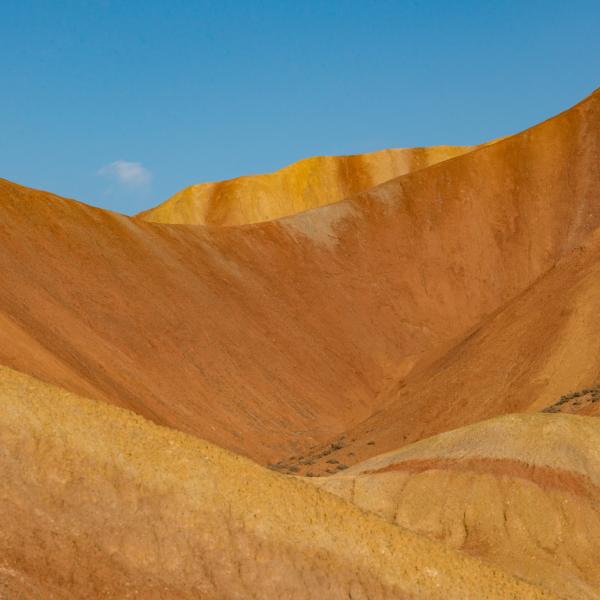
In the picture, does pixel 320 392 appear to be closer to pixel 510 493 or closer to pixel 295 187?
pixel 510 493

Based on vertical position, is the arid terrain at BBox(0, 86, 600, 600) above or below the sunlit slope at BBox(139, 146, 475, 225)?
below

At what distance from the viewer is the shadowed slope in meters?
33.8

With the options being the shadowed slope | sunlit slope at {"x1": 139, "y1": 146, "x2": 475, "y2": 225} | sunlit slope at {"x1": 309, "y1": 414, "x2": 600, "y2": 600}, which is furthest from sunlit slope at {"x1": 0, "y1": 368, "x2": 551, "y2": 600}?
sunlit slope at {"x1": 139, "y1": 146, "x2": 475, "y2": 225}

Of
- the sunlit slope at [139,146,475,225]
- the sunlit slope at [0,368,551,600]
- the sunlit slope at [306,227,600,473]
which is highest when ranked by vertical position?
the sunlit slope at [139,146,475,225]

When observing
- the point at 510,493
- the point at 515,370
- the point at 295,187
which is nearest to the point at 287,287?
the point at 515,370

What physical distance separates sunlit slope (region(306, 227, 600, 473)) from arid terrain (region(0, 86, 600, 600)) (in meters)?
0.13

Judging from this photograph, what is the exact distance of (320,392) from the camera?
42062 mm

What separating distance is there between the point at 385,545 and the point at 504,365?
22923 mm

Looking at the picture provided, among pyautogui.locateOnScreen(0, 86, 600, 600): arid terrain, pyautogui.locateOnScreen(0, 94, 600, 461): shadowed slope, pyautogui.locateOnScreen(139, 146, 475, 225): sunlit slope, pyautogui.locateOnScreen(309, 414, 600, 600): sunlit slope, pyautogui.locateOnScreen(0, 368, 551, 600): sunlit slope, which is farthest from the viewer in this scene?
pyautogui.locateOnScreen(139, 146, 475, 225): sunlit slope

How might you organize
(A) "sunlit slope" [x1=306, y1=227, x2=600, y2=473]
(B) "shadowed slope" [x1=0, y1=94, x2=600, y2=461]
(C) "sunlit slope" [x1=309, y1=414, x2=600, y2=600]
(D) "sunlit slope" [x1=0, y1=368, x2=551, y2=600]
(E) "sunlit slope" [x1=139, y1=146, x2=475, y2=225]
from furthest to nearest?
(E) "sunlit slope" [x1=139, y1=146, x2=475, y2=225]
(B) "shadowed slope" [x1=0, y1=94, x2=600, y2=461]
(A) "sunlit slope" [x1=306, y1=227, x2=600, y2=473]
(C) "sunlit slope" [x1=309, y1=414, x2=600, y2=600]
(D) "sunlit slope" [x1=0, y1=368, x2=551, y2=600]

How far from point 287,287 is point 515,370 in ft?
55.0

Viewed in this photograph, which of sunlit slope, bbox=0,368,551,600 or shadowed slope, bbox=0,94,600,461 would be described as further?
shadowed slope, bbox=0,94,600,461

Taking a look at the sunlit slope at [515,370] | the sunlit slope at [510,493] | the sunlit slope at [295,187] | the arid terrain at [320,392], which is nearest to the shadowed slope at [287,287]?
the arid terrain at [320,392]

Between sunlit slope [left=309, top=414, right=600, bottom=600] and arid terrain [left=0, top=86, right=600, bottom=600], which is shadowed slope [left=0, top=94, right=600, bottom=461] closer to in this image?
arid terrain [left=0, top=86, right=600, bottom=600]
